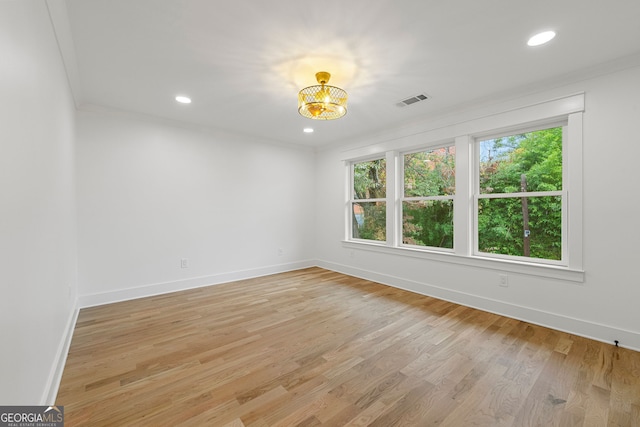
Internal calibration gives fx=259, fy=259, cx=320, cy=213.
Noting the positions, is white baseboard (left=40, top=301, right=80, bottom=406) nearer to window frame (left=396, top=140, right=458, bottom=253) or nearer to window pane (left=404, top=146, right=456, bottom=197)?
window frame (left=396, top=140, right=458, bottom=253)

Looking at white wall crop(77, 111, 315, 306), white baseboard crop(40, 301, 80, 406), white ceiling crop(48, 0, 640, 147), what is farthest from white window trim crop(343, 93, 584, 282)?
white baseboard crop(40, 301, 80, 406)

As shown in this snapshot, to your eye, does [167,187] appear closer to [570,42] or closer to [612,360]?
[570,42]

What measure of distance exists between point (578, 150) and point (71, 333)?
5.29 metres

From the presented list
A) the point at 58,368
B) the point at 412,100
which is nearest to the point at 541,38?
the point at 412,100

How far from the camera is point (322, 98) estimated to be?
8.15 feet

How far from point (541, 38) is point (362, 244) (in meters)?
3.40

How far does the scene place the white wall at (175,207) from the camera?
335cm

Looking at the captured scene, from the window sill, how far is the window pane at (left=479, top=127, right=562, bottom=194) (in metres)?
0.86

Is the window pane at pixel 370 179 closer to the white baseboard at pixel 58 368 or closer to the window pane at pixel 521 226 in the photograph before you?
the window pane at pixel 521 226

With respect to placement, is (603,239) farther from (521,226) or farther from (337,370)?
(337,370)

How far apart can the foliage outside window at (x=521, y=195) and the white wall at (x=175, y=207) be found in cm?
329

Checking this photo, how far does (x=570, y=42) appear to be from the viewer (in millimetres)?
2086

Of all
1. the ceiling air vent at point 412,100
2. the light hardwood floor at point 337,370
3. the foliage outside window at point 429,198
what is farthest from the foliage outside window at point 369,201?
the light hardwood floor at point 337,370

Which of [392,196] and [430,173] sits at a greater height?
[430,173]
